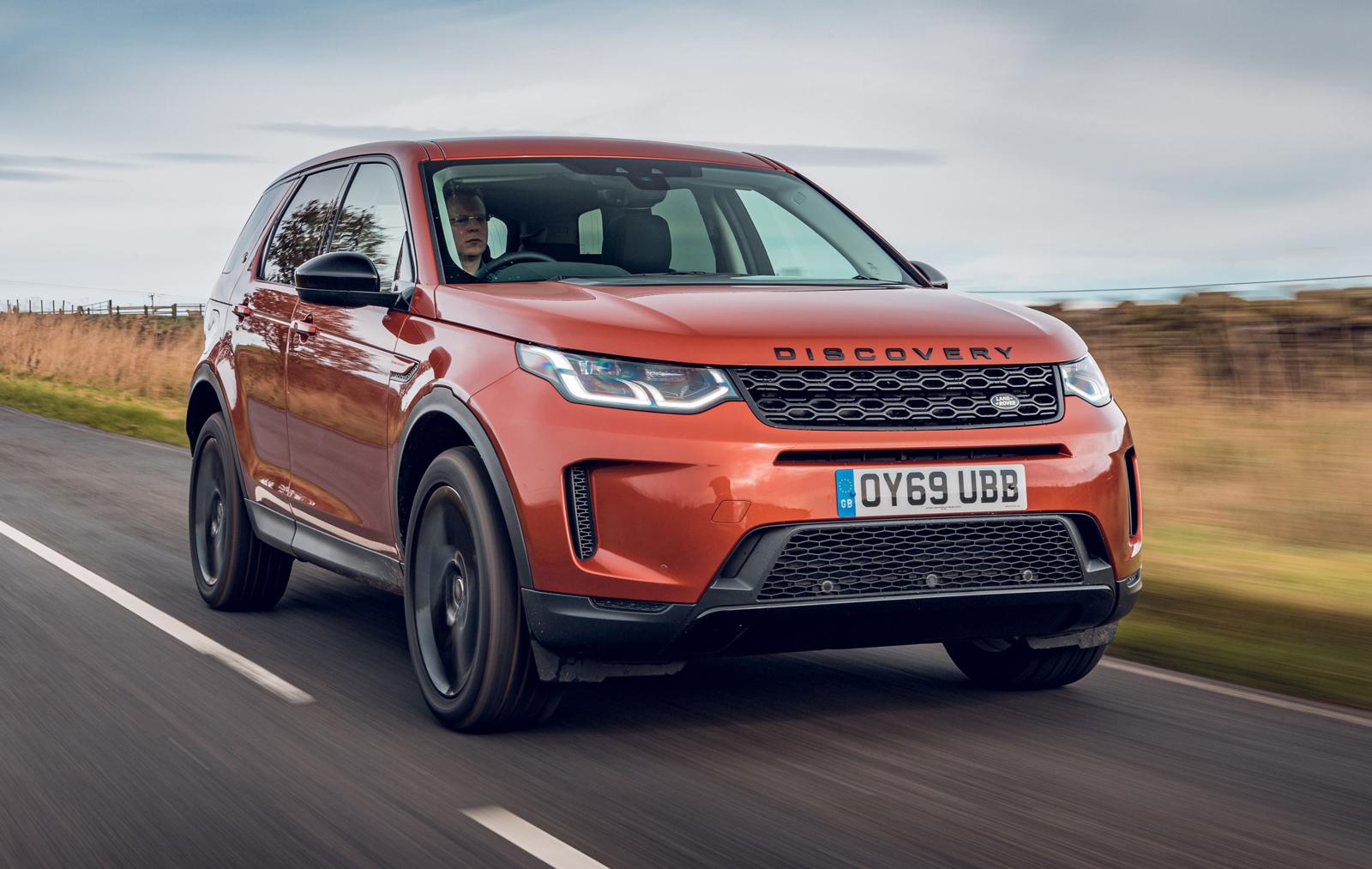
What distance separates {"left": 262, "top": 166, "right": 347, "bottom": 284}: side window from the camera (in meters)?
6.80

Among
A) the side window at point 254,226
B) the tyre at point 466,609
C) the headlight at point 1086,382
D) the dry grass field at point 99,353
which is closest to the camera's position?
the tyre at point 466,609

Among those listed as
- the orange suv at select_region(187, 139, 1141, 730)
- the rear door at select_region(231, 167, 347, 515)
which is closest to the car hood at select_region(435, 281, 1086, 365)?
the orange suv at select_region(187, 139, 1141, 730)

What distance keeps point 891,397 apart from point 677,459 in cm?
63

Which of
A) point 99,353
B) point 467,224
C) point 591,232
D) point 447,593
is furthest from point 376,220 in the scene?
point 99,353

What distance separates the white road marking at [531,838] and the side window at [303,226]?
314 centimetres

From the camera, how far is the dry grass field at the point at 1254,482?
21.3 feet

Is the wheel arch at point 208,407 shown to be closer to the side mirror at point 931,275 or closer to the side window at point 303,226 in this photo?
the side window at point 303,226

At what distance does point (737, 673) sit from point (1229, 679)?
5.79 feet

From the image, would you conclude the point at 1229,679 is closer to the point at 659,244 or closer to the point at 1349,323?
the point at 659,244

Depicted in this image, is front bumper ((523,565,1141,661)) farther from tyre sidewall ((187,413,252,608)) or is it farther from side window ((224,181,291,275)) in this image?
side window ((224,181,291,275))

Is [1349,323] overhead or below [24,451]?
overhead

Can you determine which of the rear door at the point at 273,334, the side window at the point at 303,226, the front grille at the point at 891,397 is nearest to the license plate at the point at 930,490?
the front grille at the point at 891,397

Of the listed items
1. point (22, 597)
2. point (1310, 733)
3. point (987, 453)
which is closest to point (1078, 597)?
point (987, 453)

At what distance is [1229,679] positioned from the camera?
6070 mm
